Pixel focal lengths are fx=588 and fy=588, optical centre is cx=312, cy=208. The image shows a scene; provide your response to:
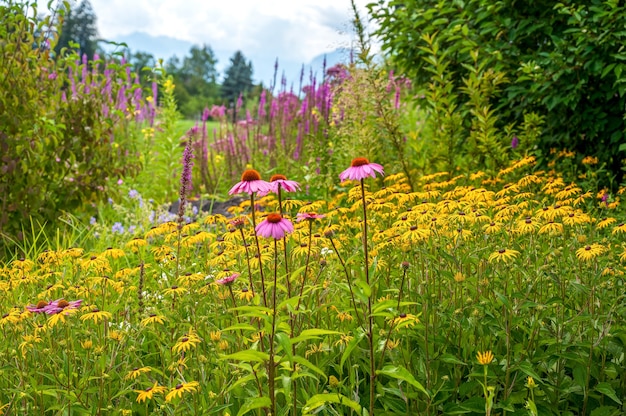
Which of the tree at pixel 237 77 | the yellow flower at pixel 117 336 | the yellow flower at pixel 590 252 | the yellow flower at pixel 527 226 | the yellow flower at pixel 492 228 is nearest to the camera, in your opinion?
the yellow flower at pixel 117 336

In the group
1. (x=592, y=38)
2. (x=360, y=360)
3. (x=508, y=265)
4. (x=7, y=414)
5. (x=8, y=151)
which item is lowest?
(x=7, y=414)

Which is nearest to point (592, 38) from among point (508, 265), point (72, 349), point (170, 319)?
point (508, 265)

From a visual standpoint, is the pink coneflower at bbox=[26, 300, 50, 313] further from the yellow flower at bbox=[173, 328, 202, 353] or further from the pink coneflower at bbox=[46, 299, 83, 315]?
the yellow flower at bbox=[173, 328, 202, 353]

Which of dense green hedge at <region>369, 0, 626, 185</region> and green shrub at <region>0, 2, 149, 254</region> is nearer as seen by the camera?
green shrub at <region>0, 2, 149, 254</region>

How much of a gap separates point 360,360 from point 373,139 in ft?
11.7

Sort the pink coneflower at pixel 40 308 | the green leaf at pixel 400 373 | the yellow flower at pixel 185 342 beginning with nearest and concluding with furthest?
the green leaf at pixel 400 373 → the yellow flower at pixel 185 342 → the pink coneflower at pixel 40 308

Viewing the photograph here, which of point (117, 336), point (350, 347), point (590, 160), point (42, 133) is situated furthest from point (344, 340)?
point (42, 133)

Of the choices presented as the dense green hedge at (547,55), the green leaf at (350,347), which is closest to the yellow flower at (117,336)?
the green leaf at (350,347)

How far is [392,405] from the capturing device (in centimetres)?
194

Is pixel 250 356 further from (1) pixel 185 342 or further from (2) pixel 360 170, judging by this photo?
(2) pixel 360 170

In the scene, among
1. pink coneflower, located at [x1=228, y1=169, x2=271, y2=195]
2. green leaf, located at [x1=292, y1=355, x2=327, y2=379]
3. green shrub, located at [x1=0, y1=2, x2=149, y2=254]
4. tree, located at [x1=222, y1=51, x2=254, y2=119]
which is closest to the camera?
green leaf, located at [x1=292, y1=355, x2=327, y2=379]

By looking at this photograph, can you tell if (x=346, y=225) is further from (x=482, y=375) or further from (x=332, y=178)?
(x=332, y=178)

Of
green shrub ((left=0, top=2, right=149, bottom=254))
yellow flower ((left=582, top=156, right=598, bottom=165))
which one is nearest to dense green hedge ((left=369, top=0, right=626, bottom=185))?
yellow flower ((left=582, top=156, right=598, bottom=165))

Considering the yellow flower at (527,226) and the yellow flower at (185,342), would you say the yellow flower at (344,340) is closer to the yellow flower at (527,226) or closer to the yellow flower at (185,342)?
the yellow flower at (185,342)
